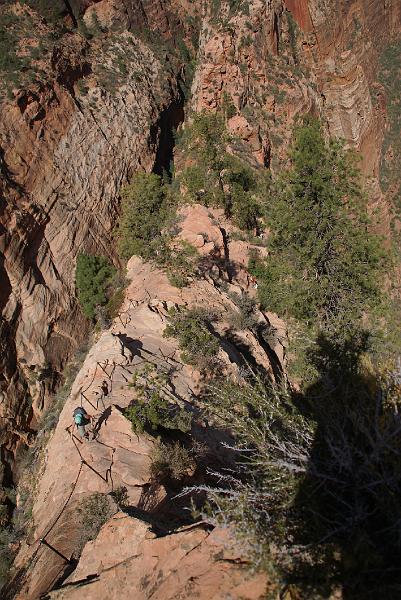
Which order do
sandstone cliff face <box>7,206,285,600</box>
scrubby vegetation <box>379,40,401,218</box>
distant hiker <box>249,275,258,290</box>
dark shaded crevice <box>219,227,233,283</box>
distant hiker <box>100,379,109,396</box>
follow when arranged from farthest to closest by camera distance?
1. scrubby vegetation <box>379,40,401,218</box>
2. distant hiker <box>249,275,258,290</box>
3. dark shaded crevice <box>219,227,233,283</box>
4. distant hiker <box>100,379,109,396</box>
5. sandstone cliff face <box>7,206,285,600</box>

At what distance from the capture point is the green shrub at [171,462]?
6996 mm

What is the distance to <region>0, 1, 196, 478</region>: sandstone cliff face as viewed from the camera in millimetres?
16531

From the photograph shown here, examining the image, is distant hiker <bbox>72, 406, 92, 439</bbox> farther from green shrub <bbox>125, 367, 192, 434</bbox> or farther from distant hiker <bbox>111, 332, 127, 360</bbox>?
distant hiker <bbox>111, 332, 127, 360</bbox>

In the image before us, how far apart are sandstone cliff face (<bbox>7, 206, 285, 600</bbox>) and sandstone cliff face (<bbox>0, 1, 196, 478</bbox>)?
197 inches

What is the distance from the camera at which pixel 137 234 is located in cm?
1902

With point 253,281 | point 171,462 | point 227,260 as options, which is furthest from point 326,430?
point 253,281

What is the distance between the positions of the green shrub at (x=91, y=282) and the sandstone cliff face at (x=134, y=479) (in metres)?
3.73

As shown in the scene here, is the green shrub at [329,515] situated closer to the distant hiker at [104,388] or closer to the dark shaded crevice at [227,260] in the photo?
the distant hiker at [104,388]

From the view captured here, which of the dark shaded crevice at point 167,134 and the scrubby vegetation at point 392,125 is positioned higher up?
the scrubby vegetation at point 392,125

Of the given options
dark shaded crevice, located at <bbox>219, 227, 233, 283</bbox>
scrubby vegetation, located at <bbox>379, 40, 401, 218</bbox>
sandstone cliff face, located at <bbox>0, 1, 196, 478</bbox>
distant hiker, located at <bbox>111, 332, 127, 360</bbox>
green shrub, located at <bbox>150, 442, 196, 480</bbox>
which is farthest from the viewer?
scrubby vegetation, located at <bbox>379, 40, 401, 218</bbox>

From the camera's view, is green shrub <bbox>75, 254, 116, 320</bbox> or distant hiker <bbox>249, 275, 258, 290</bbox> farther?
green shrub <bbox>75, 254, 116, 320</bbox>

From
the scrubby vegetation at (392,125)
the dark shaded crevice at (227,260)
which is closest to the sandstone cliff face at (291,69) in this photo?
the scrubby vegetation at (392,125)

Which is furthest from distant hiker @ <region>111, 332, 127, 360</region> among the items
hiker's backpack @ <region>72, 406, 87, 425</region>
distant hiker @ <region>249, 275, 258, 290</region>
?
distant hiker @ <region>249, 275, 258, 290</region>

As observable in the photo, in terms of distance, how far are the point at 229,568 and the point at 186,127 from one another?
98.1ft
